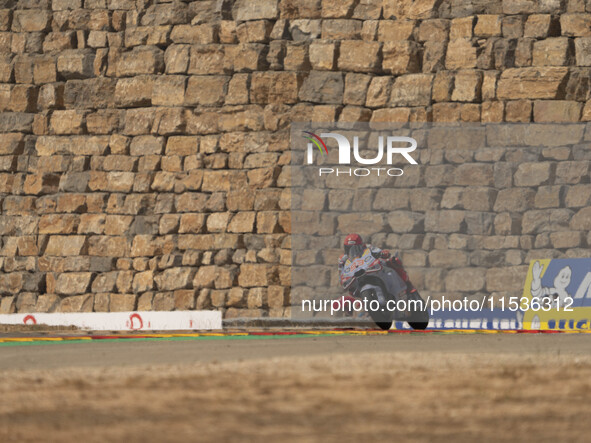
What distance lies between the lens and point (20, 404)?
9.06m

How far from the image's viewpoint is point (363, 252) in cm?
1788

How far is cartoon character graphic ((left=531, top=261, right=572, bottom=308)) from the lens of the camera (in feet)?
57.5

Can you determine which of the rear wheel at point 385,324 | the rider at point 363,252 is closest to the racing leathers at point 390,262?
the rider at point 363,252

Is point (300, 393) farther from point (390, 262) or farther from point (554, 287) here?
point (554, 287)

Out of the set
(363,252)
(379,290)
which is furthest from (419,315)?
(363,252)

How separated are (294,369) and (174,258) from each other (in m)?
9.41

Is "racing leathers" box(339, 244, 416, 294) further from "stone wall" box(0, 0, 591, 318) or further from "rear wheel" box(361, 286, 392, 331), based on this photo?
"stone wall" box(0, 0, 591, 318)

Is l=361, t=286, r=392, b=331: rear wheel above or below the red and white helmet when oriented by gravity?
below

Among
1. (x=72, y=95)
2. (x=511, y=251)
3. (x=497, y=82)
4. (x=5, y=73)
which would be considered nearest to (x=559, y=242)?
(x=511, y=251)

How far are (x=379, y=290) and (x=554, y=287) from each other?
114 inches

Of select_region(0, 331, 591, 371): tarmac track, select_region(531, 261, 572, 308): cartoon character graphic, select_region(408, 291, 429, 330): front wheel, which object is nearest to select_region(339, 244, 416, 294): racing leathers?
select_region(408, 291, 429, 330): front wheel

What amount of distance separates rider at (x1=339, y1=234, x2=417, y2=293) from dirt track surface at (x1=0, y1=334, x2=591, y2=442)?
424 centimetres

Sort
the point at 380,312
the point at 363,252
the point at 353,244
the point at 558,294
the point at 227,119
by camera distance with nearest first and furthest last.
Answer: the point at 380,312 < the point at 558,294 < the point at 363,252 < the point at 353,244 < the point at 227,119

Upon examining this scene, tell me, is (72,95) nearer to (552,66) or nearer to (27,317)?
(27,317)
